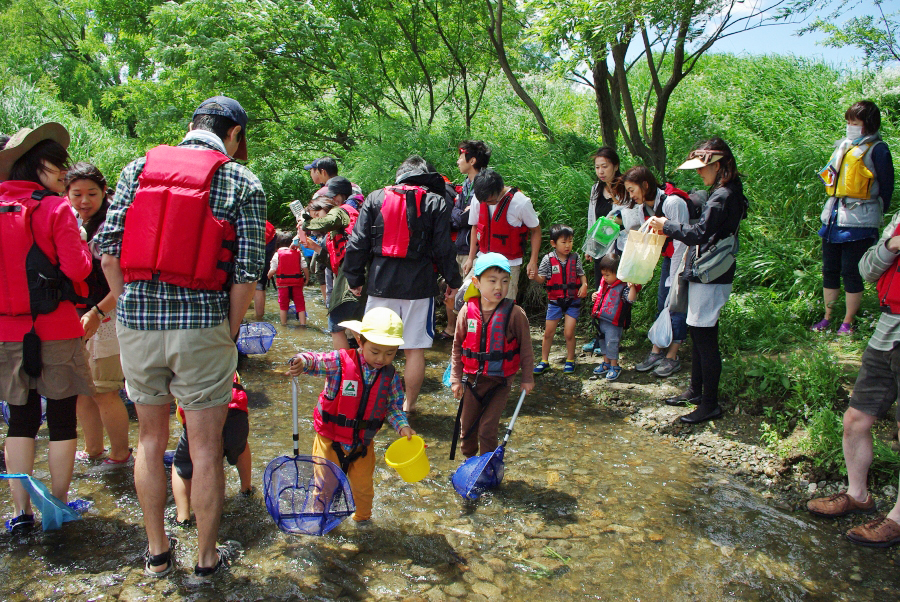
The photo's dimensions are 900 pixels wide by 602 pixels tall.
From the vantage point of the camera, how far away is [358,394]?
3.43m

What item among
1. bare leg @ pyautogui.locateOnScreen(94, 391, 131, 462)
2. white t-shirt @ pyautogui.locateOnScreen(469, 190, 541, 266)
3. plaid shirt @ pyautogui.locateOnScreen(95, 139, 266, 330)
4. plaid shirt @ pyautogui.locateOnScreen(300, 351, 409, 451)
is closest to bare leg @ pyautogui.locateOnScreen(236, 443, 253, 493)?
plaid shirt @ pyautogui.locateOnScreen(300, 351, 409, 451)

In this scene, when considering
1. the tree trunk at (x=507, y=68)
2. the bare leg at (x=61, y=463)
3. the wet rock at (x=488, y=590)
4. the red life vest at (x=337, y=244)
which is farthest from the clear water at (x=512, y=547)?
the tree trunk at (x=507, y=68)

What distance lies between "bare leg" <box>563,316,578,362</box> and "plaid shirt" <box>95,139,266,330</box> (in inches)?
161

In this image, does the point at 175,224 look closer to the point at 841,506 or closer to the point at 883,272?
the point at 883,272

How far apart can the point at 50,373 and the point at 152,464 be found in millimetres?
923

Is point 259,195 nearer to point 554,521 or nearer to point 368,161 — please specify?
point 554,521

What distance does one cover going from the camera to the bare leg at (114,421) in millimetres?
4082

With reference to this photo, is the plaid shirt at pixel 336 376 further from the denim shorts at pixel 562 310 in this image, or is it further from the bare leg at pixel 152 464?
the denim shorts at pixel 562 310

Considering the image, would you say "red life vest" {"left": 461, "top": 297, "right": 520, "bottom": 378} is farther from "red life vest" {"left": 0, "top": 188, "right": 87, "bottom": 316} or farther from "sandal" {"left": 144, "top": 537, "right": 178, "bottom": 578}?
"red life vest" {"left": 0, "top": 188, "right": 87, "bottom": 316}

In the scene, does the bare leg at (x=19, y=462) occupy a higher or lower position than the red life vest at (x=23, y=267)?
lower

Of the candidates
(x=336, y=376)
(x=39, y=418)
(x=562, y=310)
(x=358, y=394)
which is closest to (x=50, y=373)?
(x=39, y=418)

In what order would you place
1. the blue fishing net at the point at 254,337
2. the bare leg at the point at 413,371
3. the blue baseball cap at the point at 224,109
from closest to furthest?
the blue baseball cap at the point at 224,109
the bare leg at the point at 413,371
the blue fishing net at the point at 254,337

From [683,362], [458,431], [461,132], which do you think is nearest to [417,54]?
[461,132]

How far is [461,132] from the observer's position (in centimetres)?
1034
